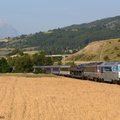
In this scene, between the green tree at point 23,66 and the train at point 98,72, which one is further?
the green tree at point 23,66

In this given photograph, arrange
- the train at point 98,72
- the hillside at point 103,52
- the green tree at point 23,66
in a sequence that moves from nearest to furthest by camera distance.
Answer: the train at point 98,72
the green tree at point 23,66
the hillside at point 103,52

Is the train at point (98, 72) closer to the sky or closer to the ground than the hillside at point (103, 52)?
closer to the ground

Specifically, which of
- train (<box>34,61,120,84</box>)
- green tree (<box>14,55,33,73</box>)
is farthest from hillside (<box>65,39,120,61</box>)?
train (<box>34,61,120,84</box>)

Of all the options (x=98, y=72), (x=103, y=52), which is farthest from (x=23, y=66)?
(x=98, y=72)

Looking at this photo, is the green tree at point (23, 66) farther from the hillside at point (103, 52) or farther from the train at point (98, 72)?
the train at point (98, 72)

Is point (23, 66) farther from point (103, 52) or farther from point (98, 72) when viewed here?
point (98, 72)

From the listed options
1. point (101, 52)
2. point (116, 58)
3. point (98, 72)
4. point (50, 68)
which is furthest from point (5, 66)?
point (98, 72)

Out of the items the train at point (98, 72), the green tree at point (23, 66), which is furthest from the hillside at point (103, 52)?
the train at point (98, 72)

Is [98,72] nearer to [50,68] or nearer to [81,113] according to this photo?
[81,113]

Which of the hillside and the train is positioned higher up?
the hillside

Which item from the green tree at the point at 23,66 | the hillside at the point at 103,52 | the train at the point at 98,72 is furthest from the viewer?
Answer: the hillside at the point at 103,52

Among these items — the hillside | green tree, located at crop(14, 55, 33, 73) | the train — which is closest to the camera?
the train

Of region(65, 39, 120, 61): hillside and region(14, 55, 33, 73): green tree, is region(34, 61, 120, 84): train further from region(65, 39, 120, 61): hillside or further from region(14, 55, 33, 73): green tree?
region(65, 39, 120, 61): hillside

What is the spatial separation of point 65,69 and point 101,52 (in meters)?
90.7
